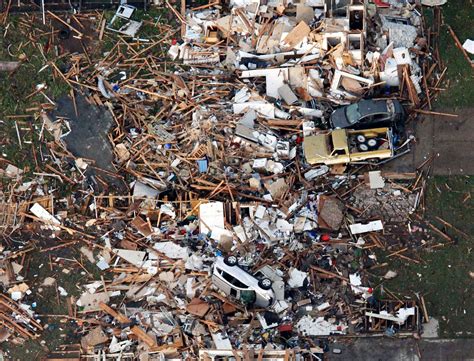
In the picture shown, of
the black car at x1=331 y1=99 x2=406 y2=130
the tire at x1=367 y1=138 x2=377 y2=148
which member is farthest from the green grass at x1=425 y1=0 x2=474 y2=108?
the tire at x1=367 y1=138 x2=377 y2=148

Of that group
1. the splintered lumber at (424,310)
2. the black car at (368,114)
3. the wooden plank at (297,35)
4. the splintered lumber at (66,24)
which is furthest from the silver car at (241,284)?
the splintered lumber at (66,24)

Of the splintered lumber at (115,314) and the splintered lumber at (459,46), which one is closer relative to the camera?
the splintered lumber at (115,314)

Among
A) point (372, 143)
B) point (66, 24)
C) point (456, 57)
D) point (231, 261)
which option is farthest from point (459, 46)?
point (66, 24)

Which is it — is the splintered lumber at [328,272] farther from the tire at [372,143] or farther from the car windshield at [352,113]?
the car windshield at [352,113]

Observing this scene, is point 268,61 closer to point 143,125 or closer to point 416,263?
point 143,125

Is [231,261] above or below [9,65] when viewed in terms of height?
below

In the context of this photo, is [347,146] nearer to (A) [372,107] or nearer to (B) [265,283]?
(A) [372,107]

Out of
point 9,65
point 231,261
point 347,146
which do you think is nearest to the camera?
point 231,261
